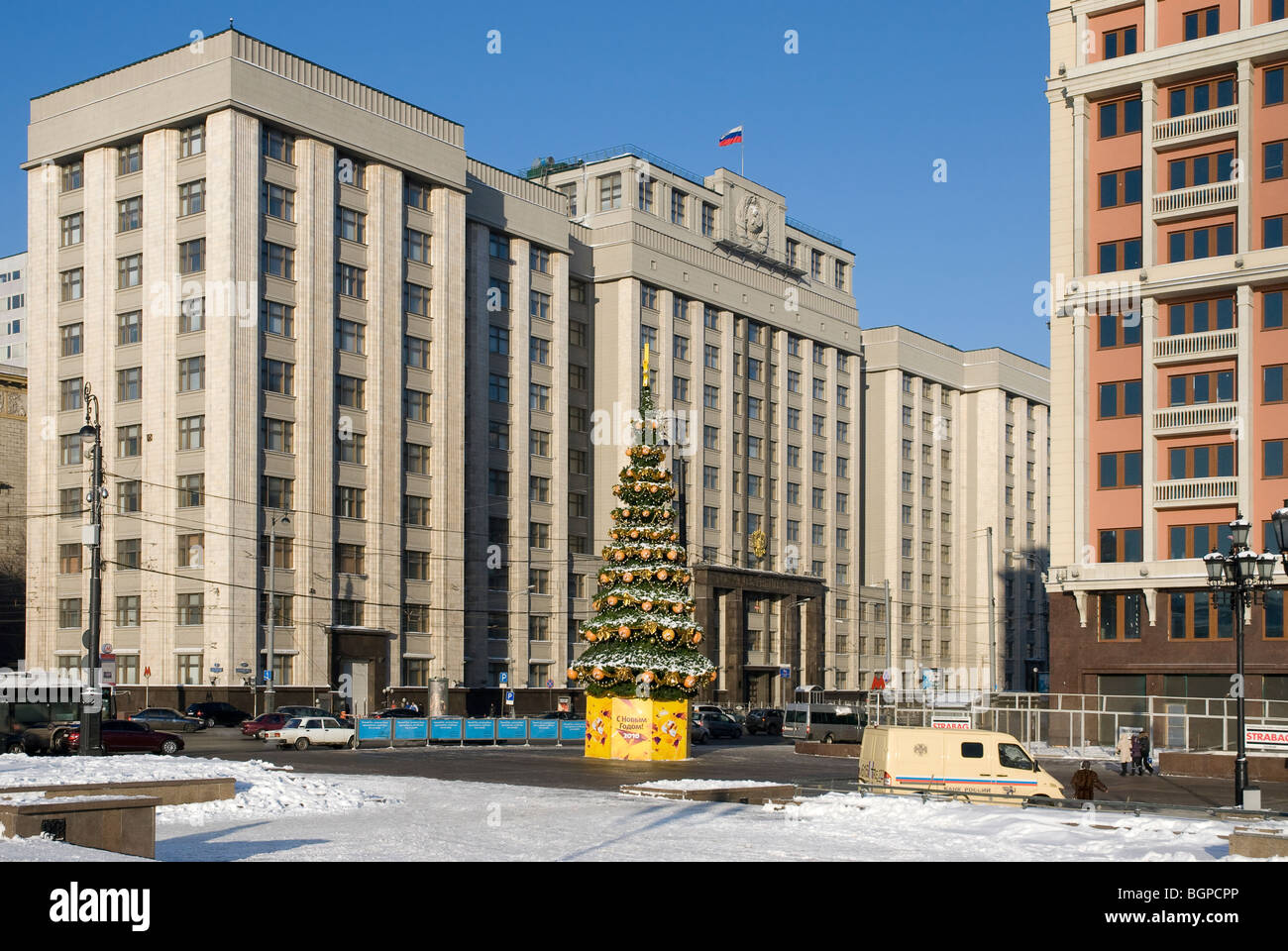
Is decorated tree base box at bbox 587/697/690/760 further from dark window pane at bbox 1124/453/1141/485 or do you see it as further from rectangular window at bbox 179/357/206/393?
rectangular window at bbox 179/357/206/393

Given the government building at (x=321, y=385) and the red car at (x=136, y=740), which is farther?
the government building at (x=321, y=385)

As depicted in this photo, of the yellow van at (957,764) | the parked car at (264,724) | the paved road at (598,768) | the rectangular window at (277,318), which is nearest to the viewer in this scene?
the yellow van at (957,764)

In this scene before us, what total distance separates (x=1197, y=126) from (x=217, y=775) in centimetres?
4728

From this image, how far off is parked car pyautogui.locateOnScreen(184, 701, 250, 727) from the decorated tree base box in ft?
92.5

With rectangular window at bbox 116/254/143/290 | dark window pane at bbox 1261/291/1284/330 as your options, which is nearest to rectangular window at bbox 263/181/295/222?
rectangular window at bbox 116/254/143/290

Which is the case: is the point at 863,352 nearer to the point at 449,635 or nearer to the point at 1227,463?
the point at 449,635

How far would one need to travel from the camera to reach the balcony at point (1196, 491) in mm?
56500

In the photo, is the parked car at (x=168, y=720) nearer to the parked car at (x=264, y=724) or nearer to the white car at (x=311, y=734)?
the parked car at (x=264, y=724)

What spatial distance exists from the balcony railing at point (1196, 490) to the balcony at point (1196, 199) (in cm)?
1066

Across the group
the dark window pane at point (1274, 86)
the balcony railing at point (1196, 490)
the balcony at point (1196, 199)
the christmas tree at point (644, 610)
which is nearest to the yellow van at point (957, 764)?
the christmas tree at point (644, 610)

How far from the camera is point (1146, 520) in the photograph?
5834cm

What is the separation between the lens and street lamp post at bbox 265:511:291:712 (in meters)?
69.6

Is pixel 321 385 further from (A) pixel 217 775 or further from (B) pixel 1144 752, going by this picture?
(A) pixel 217 775

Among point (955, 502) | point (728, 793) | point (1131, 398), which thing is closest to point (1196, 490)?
point (1131, 398)
